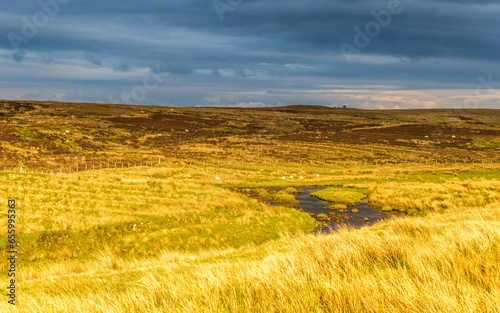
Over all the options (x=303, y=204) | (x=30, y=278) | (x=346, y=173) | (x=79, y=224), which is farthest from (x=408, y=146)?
(x=30, y=278)

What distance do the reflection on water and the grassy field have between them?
4.69ft

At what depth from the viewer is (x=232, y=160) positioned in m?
69.9

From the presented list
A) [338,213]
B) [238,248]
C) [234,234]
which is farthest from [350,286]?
[338,213]

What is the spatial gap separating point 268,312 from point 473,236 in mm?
5012

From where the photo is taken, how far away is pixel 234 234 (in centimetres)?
2317

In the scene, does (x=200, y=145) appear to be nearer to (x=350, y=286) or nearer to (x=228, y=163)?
(x=228, y=163)

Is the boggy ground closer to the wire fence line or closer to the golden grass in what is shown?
the wire fence line

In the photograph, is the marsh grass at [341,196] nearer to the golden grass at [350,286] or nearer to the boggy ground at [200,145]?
the golden grass at [350,286]

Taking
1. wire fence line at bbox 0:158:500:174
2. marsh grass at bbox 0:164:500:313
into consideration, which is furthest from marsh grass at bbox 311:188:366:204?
wire fence line at bbox 0:158:500:174

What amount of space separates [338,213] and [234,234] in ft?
38.1

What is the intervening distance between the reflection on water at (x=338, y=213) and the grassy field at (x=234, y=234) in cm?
143

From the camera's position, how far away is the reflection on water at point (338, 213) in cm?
2725

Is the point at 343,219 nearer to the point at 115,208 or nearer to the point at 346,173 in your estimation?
the point at 115,208

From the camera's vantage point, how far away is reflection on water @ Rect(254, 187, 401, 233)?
2725 centimetres
